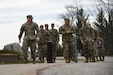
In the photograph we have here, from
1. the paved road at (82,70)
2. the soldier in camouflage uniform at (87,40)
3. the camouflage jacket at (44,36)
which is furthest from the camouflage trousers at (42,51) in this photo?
the paved road at (82,70)

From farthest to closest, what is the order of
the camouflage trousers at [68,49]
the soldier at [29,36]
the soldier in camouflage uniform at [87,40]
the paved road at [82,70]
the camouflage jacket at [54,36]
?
the camouflage jacket at [54,36] → the soldier at [29,36] → the soldier in camouflage uniform at [87,40] → the camouflage trousers at [68,49] → the paved road at [82,70]

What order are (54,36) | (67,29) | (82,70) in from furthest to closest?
1. (54,36)
2. (67,29)
3. (82,70)

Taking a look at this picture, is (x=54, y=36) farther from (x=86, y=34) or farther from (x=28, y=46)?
(x=86, y=34)

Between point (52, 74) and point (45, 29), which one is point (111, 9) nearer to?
point (45, 29)

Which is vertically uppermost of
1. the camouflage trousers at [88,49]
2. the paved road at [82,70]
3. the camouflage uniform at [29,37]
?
the camouflage uniform at [29,37]

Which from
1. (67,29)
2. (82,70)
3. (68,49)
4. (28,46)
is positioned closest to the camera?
(82,70)

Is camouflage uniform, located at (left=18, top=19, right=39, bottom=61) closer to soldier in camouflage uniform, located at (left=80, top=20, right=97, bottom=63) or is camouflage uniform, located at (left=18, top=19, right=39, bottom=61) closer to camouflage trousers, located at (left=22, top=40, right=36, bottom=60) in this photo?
camouflage trousers, located at (left=22, top=40, right=36, bottom=60)

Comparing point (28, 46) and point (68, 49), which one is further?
point (28, 46)

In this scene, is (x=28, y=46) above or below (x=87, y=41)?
below

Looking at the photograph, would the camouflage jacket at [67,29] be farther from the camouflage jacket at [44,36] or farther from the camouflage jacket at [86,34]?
the camouflage jacket at [44,36]

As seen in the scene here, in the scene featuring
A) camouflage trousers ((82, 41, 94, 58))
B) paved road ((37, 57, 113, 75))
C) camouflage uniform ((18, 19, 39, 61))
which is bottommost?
paved road ((37, 57, 113, 75))

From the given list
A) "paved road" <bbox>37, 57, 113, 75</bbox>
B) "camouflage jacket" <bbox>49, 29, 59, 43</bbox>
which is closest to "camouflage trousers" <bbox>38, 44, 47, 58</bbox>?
"camouflage jacket" <bbox>49, 29, 59, 43</bbox>

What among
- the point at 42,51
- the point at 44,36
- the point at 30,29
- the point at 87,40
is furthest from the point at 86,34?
the point at 42,51

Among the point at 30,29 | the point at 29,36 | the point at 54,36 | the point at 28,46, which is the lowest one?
the point at 28,46
